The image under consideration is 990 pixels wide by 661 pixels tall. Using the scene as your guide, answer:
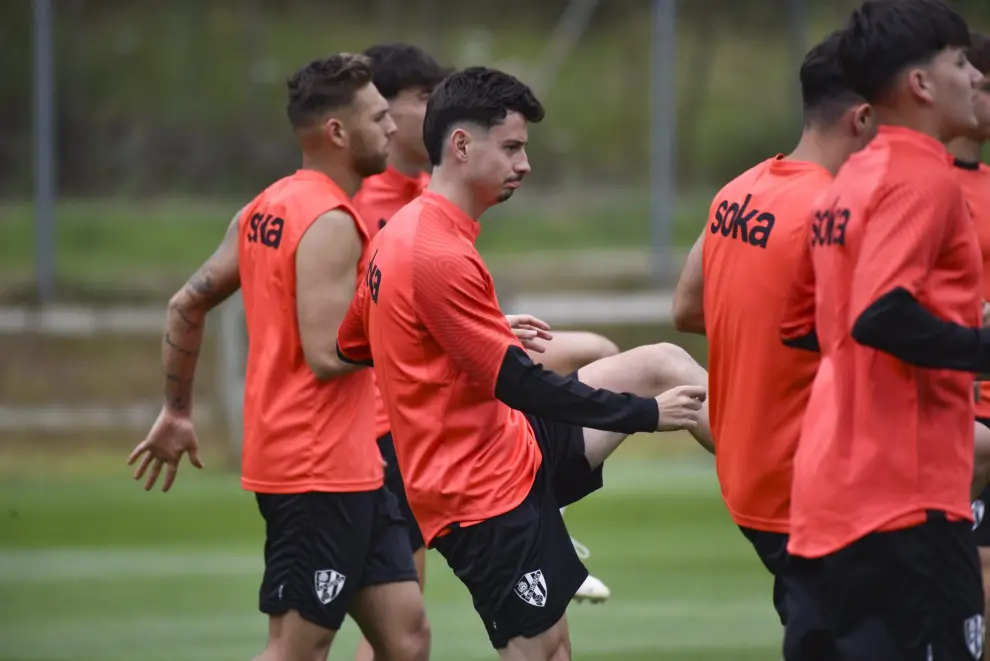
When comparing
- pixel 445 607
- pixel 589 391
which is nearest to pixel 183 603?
pixel 445 607

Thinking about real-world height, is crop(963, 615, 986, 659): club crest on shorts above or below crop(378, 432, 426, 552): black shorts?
above

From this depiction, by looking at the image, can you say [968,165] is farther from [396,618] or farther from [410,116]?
[396,618]

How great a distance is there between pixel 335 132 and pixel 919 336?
9.34ft

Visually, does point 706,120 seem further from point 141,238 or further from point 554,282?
point 141,238

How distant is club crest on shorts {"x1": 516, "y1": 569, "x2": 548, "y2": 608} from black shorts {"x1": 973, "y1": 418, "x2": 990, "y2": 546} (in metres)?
1.97

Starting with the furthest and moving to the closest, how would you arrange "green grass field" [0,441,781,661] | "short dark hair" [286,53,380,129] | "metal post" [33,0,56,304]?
"metal post" [33,0,56,304] → "green grass field" [0,441,781,661] → "short dark hair" [286,53,380,129]

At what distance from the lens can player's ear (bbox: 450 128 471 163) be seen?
4570 mm

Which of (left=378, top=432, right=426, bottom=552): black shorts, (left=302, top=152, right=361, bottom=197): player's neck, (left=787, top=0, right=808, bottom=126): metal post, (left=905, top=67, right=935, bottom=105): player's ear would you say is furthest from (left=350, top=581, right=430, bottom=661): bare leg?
(left=787, top=0, right=808, bottom=126): metal post

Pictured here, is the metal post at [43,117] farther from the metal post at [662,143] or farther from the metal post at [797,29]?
the metal post at [797,29]

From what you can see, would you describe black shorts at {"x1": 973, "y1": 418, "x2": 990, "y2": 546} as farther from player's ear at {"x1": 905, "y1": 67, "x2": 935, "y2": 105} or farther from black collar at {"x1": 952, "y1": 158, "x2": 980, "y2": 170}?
player's ear at {"x1": 905, "y1": 67, "x2": 935, "y2": 105}

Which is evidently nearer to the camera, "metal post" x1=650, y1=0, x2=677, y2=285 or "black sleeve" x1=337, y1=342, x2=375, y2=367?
"black sleeve" x1=337, y1=342, x2=375, y2=367

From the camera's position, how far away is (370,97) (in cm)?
583

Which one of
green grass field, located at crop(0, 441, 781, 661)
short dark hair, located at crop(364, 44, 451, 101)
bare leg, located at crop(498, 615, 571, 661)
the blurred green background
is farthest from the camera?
the blurred green background

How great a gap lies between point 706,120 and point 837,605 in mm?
17630
